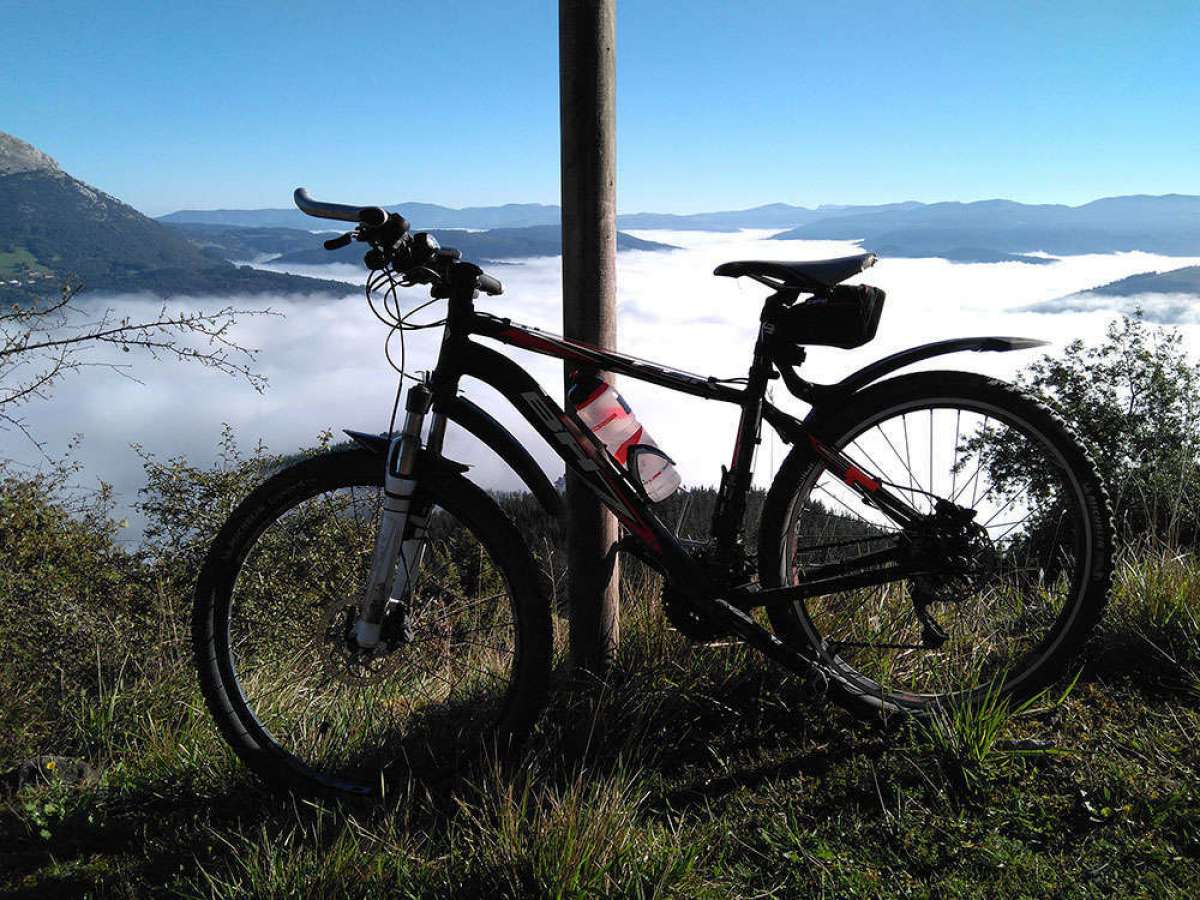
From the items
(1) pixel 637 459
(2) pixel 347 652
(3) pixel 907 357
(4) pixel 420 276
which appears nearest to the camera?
(4) pixel 420 276

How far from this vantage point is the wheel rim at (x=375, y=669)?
2.55 metres

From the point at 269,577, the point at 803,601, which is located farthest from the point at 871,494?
the point at 269,577

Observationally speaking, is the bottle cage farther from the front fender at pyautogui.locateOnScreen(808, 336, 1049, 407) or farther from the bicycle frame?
the front fender at pyautogui.locateOnScreen(808, 336, 1049, 407)

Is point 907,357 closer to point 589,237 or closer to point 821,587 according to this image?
point 821,587

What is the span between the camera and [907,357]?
2.37 metres

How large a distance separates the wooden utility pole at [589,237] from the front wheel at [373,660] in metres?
0.33

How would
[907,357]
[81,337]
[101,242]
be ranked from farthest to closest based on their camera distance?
[101,242] < [81,337] < [907,357]

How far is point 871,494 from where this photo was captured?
98.3 inches

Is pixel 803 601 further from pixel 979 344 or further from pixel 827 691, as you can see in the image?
pixel 979 344

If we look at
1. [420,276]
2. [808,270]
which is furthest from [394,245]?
[808,270]

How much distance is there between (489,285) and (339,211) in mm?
431

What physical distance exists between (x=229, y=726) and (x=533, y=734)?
0.90 m

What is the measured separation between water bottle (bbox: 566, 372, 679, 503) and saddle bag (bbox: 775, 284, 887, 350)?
1.61ft

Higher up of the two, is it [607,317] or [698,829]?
[607,317]
